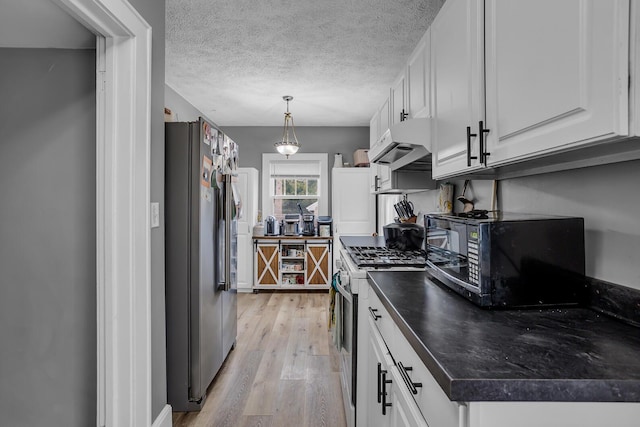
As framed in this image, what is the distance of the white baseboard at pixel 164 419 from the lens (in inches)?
68.5

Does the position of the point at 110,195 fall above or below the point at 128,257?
above

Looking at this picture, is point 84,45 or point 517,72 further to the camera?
point 84,45

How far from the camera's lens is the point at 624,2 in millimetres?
660

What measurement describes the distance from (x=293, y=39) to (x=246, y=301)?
3216 millimetres

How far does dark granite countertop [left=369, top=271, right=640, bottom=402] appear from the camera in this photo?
0.64m

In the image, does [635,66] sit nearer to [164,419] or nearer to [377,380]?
[377,380]

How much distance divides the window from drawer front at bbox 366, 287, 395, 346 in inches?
161

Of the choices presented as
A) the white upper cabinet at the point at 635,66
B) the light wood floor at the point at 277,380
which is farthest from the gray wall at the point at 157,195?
the white upper cabinet at the point at 635,66

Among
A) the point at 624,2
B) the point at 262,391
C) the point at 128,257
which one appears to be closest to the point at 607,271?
the point at 624,2

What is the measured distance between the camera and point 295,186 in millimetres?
5746

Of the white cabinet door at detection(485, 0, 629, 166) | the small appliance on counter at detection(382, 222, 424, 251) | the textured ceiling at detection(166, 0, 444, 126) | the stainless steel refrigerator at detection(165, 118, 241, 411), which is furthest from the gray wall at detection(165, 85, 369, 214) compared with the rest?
the white cabinet door at detection(485, 0, 629, 166)

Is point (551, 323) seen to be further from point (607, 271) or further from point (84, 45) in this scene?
point (84, 45)

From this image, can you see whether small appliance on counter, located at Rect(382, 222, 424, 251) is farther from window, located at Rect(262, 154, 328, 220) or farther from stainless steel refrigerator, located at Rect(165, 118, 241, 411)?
window, located at Rect(262, 154, 328, 220)

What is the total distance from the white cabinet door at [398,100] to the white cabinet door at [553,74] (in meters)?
1.02
